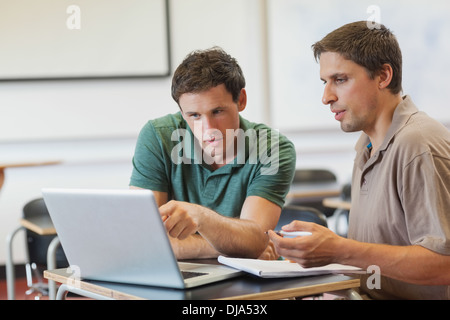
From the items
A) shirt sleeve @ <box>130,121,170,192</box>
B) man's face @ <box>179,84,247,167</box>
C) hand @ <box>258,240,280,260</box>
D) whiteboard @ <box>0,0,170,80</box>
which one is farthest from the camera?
whiteboard @ <box>0,0,170,80</box>

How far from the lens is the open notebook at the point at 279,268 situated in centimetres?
124

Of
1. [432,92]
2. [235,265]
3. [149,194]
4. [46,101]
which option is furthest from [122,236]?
[432,92]

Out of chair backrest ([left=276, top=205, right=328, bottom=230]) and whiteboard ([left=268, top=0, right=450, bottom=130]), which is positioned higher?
whiteboard ([left=268, top=0, right=450, bottom=130])

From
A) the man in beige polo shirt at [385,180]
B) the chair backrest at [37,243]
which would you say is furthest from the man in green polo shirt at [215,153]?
the chair backrest at [37,243]

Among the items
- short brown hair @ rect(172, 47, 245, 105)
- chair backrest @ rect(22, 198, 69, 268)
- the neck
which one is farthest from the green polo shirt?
chair backrest @ rect(22, 198, 69, 268)

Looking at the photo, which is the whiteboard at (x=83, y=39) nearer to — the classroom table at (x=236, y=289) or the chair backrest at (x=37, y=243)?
the chair backrest at (x=37, y=243)

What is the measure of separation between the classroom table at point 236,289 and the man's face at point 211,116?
1.99 ft

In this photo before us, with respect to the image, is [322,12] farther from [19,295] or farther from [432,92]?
[19,295]

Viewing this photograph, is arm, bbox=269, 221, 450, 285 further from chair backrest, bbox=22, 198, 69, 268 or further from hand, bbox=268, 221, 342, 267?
chair backrest, bbox=22, 198, 69, 268

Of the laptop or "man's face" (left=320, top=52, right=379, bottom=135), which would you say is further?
"man's face" (left=320, top=52, right=379, bottom=135)

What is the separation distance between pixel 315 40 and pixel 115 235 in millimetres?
3440

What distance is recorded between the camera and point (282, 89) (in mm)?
4336

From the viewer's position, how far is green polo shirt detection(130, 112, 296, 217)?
1825 mm

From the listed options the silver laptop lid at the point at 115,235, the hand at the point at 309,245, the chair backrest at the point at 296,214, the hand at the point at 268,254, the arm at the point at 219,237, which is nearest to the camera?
the silver laptop lid at the point at 115,235
